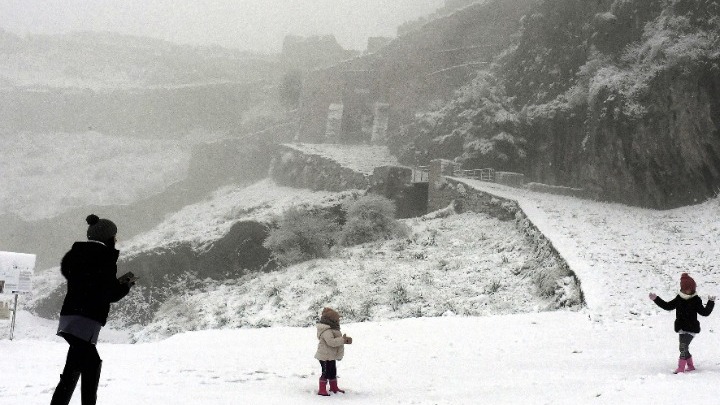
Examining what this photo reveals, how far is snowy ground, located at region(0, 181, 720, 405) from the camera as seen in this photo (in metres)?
6.02

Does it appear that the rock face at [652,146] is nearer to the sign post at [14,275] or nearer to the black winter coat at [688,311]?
the black winter coat at [688,311]

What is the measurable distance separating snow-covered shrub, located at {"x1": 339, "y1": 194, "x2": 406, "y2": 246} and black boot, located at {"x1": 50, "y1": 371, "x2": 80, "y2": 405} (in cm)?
1646

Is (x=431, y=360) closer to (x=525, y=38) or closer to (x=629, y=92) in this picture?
(x=629, y=92)

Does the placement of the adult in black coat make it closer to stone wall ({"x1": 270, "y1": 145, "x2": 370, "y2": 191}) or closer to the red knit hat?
the red knit hat

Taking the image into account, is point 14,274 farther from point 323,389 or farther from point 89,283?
point 89,283

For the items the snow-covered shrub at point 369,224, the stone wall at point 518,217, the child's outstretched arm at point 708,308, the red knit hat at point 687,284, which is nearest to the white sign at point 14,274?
the stone wall at point 518,217

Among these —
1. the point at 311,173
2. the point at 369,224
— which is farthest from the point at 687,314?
the point at 311,173

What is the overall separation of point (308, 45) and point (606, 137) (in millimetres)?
48005

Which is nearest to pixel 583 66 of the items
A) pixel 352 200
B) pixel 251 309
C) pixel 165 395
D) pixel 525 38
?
pixel 525 38

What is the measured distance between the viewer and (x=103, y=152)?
180 feet

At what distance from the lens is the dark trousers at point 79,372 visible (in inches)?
169

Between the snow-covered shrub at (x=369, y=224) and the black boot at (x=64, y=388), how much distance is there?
16459 mm

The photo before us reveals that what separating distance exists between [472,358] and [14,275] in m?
8.29

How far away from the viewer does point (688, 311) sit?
698 cm
